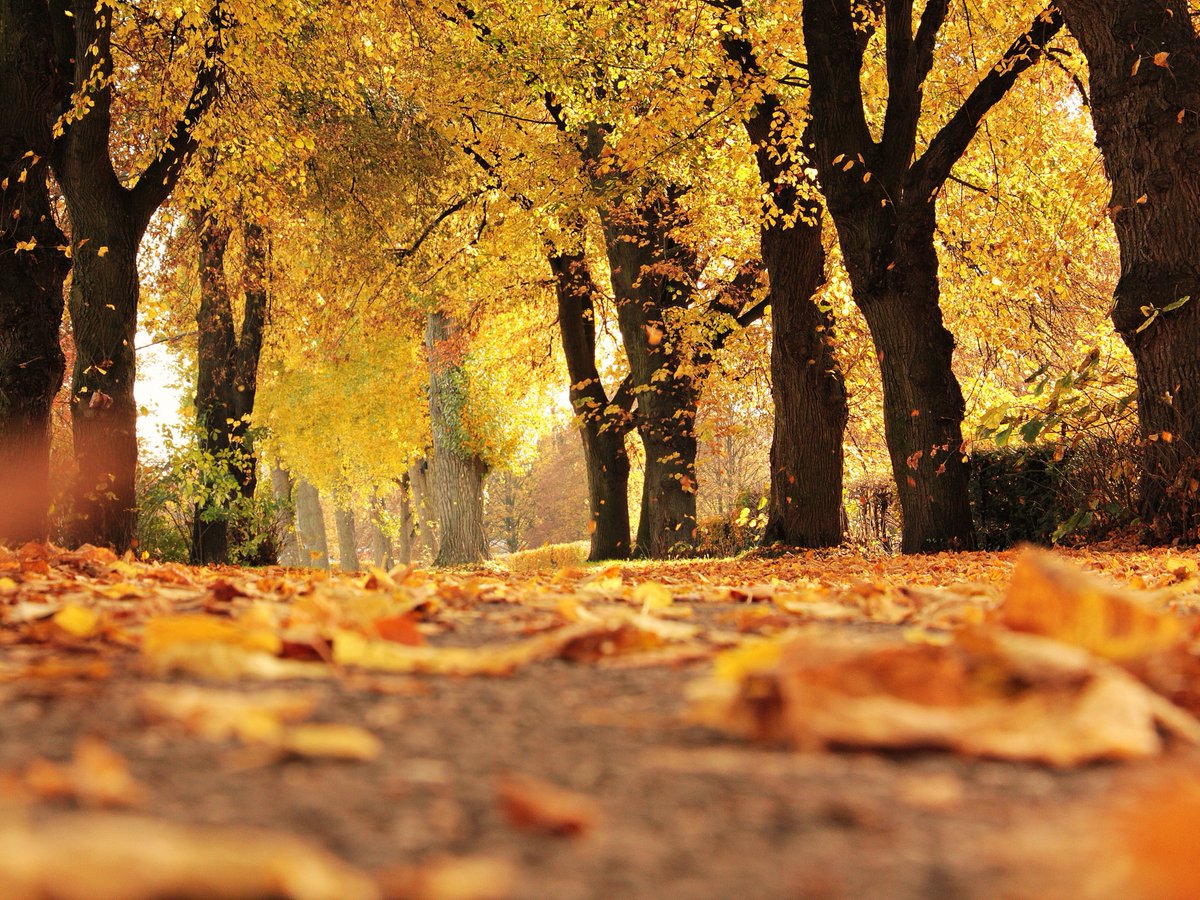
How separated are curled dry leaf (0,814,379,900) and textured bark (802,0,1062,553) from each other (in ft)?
32.9

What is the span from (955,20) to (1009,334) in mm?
4322

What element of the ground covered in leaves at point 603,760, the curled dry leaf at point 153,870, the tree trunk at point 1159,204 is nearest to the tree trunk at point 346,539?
the tree trunk at point 1159,204

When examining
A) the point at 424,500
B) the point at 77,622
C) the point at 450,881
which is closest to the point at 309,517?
the point at 424,500

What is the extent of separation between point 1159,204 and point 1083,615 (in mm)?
7091

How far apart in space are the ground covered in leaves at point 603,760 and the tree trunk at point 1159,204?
20.8 ft

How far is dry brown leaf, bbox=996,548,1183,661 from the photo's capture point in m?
1.87

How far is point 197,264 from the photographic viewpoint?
1720cm

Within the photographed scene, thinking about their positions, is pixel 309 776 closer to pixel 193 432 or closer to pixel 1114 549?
pixel 1114 549

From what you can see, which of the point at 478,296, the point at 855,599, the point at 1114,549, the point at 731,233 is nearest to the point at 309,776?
the point at 855,599

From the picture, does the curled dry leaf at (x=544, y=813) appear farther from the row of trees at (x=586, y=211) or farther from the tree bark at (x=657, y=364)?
the tree bark at (x=657, y=364)

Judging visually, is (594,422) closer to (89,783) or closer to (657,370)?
(657,370)

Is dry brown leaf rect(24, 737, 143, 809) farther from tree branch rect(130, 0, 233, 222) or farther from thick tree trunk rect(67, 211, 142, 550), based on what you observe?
tree branch rect(130, 0, 233, 222)

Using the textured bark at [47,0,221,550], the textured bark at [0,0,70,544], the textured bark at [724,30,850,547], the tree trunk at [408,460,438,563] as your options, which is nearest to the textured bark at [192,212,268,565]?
the textured bark at [47,0,221,550]

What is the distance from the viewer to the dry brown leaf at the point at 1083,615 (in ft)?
6.13
